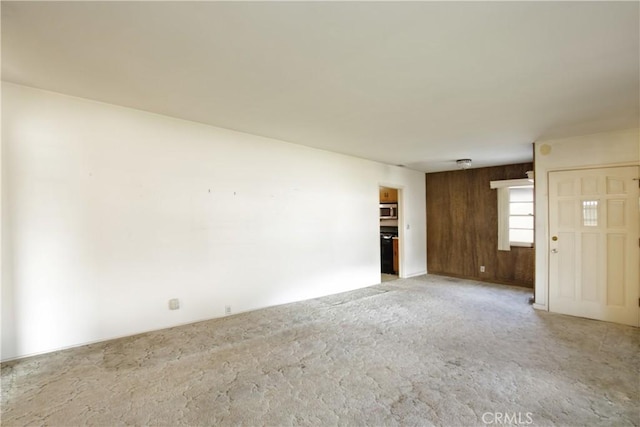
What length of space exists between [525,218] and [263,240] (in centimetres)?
529

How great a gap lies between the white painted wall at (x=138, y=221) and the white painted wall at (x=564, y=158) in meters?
3.17

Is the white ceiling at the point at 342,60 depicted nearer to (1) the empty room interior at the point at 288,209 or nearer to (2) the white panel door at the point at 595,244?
(1) the empty room interior at the point at 288,209

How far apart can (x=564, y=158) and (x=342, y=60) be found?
3868mm

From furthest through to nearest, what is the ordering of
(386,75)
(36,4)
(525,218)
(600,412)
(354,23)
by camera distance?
1. (525,218)
2. (386,75)
3. (600,412)
4. (354,23)
5. (36,4)

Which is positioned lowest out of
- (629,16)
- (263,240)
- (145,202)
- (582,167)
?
(263,240)

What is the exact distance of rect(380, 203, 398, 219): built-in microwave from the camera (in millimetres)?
8015

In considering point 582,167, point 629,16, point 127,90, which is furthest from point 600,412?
point 127,90

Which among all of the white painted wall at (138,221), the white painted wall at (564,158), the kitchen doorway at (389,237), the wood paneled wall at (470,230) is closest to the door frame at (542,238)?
the white painted wall at (564,158)

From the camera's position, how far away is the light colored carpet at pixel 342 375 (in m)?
2.14

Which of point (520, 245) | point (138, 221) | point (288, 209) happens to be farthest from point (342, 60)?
point (520, 245)

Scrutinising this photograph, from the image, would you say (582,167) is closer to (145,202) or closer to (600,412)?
(600,412)

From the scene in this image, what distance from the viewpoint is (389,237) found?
25.1ft

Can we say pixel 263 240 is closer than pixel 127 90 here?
No

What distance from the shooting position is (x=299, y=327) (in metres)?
3.79
